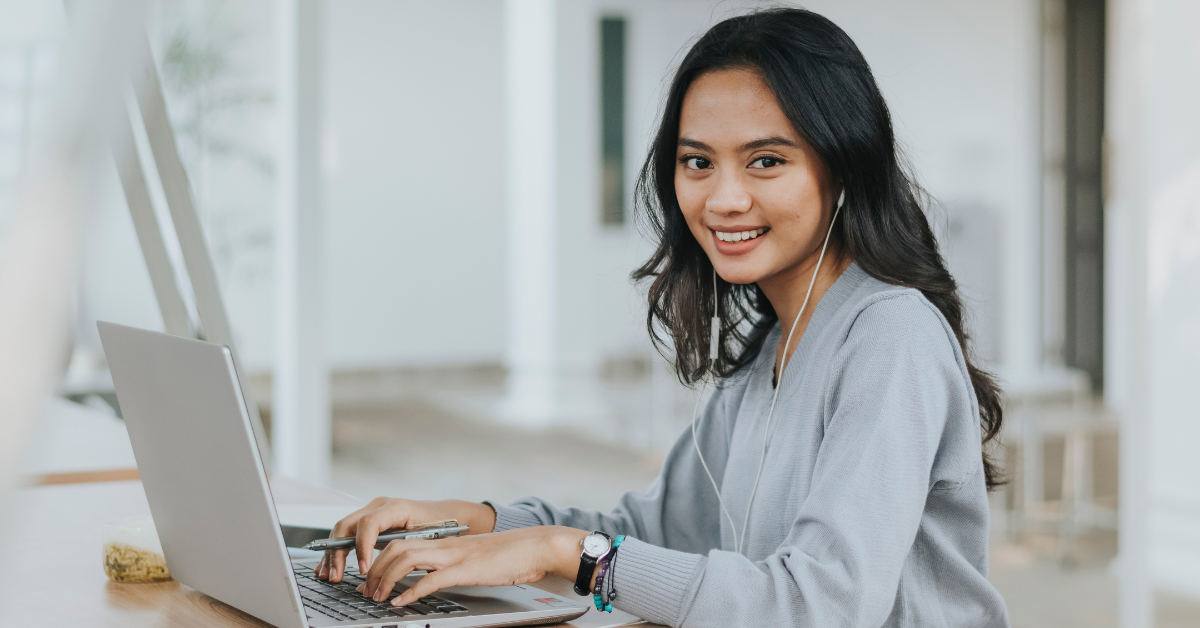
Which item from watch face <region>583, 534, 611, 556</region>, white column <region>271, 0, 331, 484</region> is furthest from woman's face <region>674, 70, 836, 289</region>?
white column <region>271, 0, 331, 484</region>

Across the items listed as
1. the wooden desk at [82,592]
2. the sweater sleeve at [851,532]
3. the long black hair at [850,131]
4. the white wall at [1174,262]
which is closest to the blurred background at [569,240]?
the white wall at [1174,262]

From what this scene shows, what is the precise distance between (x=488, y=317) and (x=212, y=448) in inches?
231

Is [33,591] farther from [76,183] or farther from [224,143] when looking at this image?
[224,143]

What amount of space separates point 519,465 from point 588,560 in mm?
3806

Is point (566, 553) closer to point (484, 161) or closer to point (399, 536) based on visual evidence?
point (399, 536)

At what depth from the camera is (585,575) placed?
2.91ft

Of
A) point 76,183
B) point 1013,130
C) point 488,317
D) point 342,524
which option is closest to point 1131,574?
point 342,524

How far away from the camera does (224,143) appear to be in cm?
448

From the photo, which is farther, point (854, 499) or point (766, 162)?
point (766, 162)

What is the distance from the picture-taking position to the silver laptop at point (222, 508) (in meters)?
0.75

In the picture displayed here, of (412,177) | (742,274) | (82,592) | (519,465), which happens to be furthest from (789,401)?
(412,177)

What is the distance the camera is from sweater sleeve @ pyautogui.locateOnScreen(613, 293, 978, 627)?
33.1 inches

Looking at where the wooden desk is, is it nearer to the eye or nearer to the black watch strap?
the black watch strap

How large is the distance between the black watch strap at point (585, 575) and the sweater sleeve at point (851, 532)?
0.08 ft
